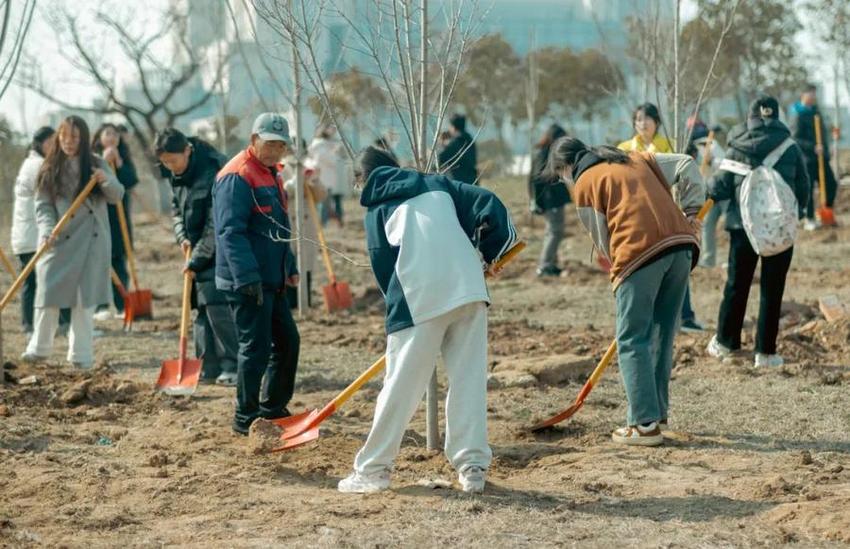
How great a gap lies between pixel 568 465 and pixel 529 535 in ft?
4.44

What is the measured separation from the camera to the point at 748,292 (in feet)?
30.2

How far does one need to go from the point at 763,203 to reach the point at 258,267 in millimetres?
3377

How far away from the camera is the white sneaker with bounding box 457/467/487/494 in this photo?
6016 mm

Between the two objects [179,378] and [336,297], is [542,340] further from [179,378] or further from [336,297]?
[179,378]

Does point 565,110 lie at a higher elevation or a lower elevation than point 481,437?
higher

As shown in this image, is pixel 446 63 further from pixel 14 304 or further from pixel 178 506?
pixel 14 304

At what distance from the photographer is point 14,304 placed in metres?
15.5

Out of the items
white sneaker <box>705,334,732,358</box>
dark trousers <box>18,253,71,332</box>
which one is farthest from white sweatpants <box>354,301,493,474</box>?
dark trousers <box>18,253,71,332</box>

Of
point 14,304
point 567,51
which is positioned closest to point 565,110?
point 567,51

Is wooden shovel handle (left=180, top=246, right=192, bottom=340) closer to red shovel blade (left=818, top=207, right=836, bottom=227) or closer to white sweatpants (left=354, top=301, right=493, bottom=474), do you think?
white sweatpants (left=354, top=301, right=493, bottom=474)

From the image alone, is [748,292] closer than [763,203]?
No

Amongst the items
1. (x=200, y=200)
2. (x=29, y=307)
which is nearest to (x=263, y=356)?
(x=200, y=200)

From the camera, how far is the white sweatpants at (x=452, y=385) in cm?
593

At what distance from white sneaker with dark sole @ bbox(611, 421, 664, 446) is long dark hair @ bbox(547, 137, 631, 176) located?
1359 millimetres
